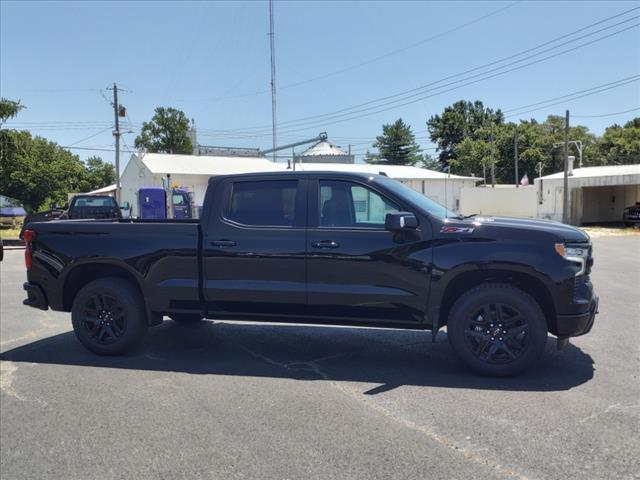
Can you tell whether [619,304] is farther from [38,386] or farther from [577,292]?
[38,386]

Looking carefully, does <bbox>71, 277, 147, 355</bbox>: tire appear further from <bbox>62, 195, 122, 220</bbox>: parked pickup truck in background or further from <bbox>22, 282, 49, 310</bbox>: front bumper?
<bbox>62, 195, 122, 220</bbox>: parked pickup truck in background

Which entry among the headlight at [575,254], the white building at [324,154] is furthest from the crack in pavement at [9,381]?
the white building at [324,154]

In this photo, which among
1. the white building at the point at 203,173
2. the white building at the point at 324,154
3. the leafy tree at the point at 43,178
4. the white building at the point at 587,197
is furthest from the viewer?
the leafy tree at the point at 43,178

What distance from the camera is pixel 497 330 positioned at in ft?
16.5

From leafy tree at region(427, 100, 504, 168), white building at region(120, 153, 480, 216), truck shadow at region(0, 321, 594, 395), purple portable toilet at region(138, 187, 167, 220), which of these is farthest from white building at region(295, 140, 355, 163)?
truck shadow at region(0, 321, 594, 395)

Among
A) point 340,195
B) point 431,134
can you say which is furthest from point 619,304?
point 431,134

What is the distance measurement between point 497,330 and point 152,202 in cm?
2366

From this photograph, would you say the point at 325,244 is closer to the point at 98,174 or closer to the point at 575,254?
the point at 575,254

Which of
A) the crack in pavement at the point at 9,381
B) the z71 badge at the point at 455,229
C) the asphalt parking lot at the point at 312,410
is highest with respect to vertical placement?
the z71 badge at the point at 455,229

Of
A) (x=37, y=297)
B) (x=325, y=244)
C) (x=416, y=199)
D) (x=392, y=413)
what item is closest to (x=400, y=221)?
(x=416, y=199)

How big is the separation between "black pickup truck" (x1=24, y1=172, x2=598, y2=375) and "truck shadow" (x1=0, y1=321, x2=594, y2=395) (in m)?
0.25

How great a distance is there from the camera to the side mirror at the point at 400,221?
497 centimetres

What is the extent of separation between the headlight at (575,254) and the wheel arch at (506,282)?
320 millimetres

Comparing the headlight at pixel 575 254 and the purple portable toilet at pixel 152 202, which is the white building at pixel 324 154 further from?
the headlight at pixel 575 254
